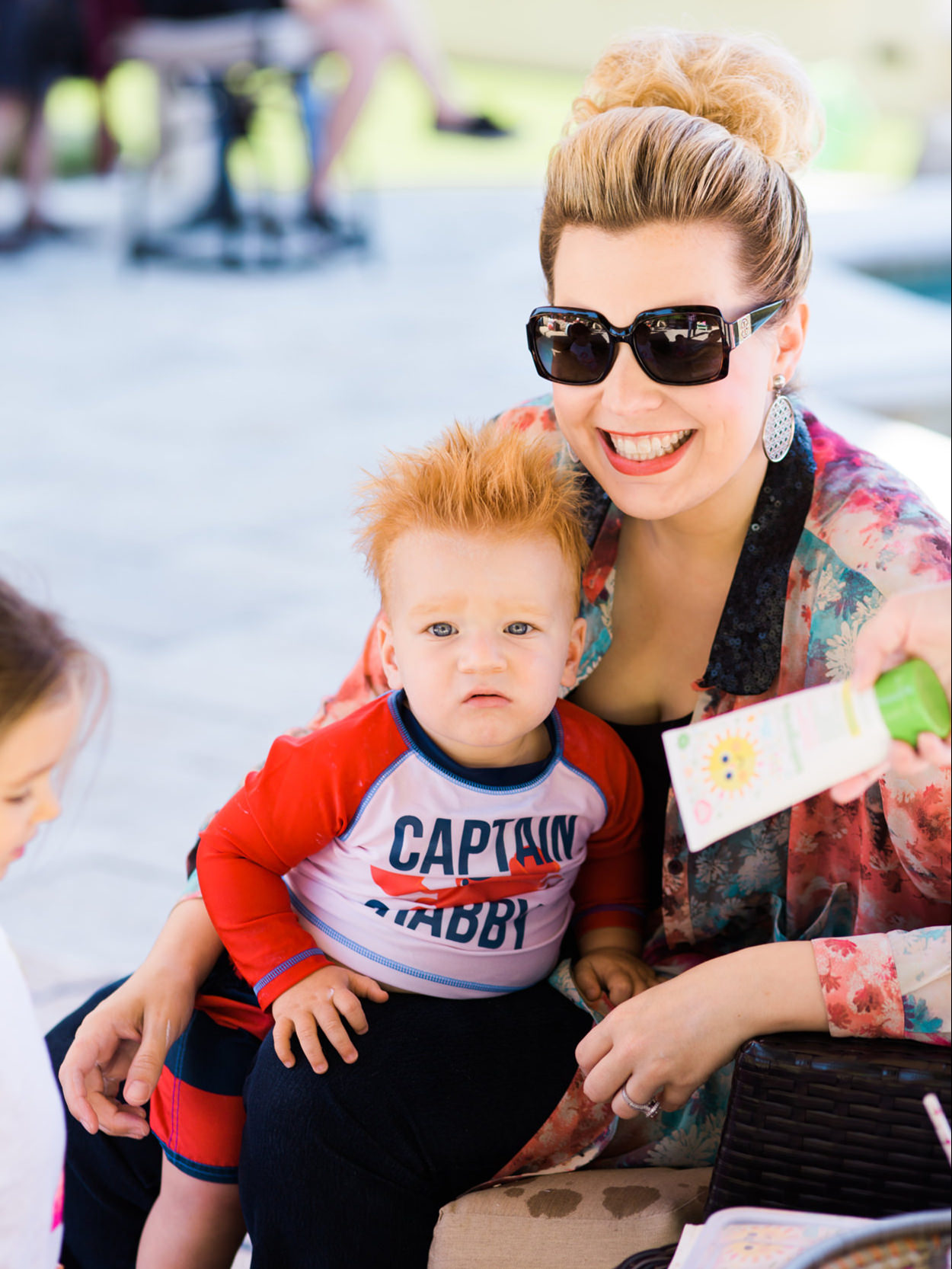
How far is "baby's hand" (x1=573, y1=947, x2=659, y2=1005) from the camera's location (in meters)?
1.67

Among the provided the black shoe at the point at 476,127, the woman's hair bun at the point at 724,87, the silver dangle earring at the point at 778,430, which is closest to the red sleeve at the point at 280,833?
the silver dangle earring at the point at 778,430

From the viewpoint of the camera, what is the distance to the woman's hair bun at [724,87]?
5.54 ft

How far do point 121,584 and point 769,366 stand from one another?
3079 millimetres

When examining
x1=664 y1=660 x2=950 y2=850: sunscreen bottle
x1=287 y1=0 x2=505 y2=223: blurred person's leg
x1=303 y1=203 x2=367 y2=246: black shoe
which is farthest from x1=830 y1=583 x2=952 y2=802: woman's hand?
x1=287 y1=0 x2=505 y2=223: blurred person's leg

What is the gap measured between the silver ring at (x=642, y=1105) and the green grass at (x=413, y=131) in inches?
294

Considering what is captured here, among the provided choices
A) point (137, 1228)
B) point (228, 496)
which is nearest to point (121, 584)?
point (228, 496)

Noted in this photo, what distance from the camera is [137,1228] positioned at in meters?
1.88

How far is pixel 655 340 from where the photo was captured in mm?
1604

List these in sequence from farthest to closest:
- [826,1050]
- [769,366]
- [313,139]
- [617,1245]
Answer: [313,139] < [769,366] < [617,1245] < [826,1050]

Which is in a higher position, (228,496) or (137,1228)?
(137,1228)

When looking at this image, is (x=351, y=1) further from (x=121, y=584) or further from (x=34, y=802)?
(x=34, y=802)

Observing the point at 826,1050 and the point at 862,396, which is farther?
the point at 862,396

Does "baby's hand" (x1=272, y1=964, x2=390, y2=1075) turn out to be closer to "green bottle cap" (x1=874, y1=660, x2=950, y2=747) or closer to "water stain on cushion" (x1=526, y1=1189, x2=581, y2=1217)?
"water stain on cushion" (x1=526, y1=1189, x2=581, y2=1217)

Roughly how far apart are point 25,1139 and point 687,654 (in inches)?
37.5
